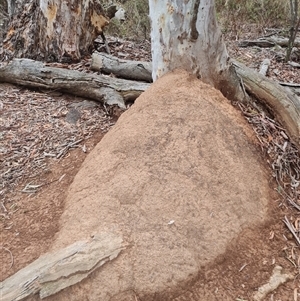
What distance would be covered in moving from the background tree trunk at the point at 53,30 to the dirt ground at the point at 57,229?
2188 mm

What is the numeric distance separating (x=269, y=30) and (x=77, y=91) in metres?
4.84

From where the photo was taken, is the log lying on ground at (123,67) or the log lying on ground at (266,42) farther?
the log lying on ground at (266,42)

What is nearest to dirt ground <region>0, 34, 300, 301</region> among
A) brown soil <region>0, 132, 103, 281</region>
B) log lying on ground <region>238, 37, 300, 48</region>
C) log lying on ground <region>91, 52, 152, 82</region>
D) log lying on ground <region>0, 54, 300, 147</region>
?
brown soil <region>0, 132, 103, 281</region>

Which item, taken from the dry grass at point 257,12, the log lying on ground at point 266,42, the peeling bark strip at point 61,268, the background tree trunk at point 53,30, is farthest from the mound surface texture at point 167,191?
the dry grass at point 257,12

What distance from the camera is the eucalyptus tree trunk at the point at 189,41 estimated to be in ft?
10.7

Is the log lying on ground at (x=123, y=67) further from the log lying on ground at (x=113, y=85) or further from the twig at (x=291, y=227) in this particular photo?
the twig at (x=291, y=227)

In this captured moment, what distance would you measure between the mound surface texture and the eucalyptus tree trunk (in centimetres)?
14

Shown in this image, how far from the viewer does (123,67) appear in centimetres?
484

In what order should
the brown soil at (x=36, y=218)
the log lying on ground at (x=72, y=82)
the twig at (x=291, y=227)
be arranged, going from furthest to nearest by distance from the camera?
the log lying on ground at (x=72, y=82), the twig at (x=291, y=227), the brown soil at (x=36, y=218)

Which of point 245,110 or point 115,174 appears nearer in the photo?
point 115,174

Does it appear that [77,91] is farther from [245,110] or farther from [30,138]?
[245,110]

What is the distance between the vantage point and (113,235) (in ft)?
8.25

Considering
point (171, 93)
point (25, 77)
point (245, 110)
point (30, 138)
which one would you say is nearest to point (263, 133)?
point (245, 110)

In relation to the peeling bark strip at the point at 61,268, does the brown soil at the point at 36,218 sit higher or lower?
lower
